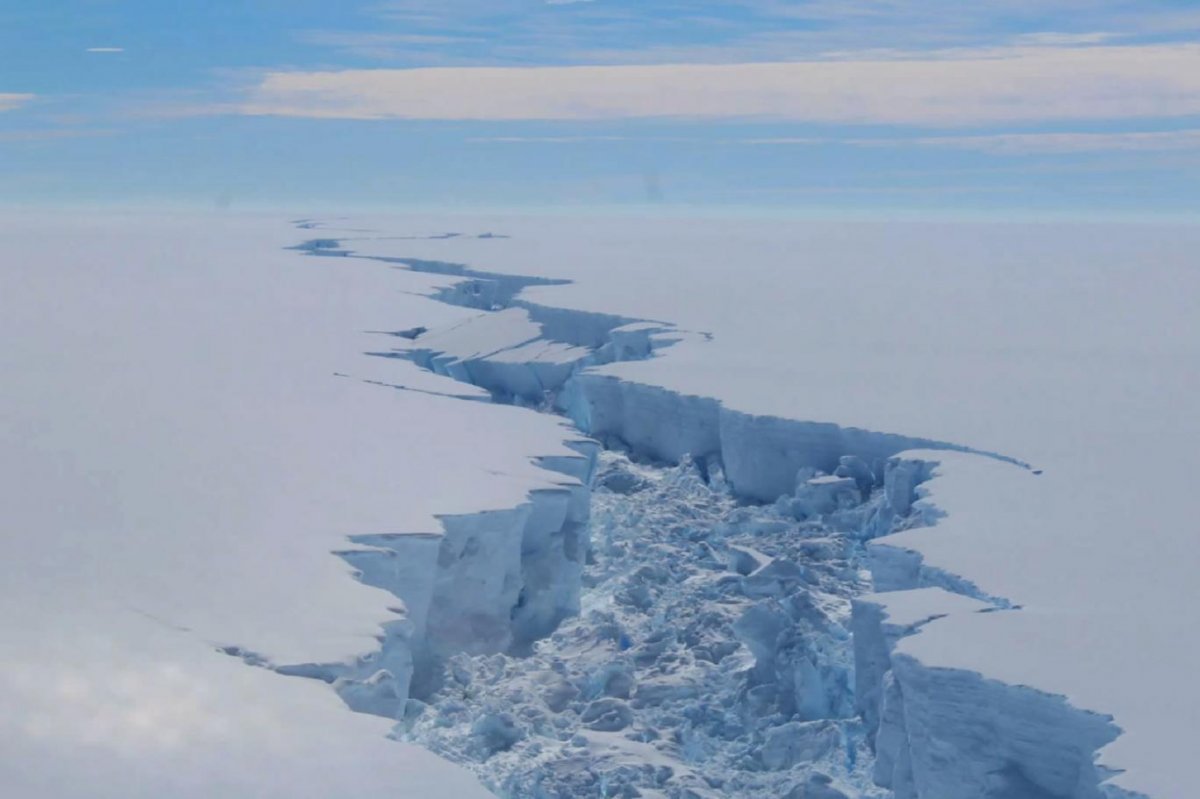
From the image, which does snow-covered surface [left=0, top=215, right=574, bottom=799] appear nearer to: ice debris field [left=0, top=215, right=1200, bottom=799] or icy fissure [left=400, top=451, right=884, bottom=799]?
ice debris field [left=0, top=215, right=1200, bottom=799]

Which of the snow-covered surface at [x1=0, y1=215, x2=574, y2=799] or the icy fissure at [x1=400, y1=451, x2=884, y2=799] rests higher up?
the snow-covered surface at [x1=0, y1=215, x2=574, y2=799]

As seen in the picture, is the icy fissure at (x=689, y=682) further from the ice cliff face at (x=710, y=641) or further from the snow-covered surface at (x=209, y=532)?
the snow-covered surface at (x=209, y=532)

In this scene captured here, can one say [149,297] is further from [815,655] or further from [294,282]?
[815,655]

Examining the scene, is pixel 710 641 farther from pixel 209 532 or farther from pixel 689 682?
pixel 209 532

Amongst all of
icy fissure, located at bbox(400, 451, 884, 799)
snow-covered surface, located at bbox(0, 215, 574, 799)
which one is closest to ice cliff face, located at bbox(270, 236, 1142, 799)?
icy fissure, located at bbox(400, 451, 884, 799)

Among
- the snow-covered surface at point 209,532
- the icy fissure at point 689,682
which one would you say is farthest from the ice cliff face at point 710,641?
the snow-covered surface at point 209,532
